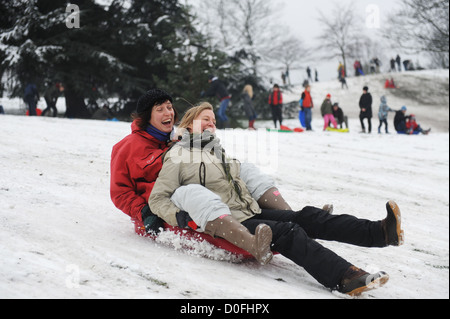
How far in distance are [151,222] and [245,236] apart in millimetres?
774

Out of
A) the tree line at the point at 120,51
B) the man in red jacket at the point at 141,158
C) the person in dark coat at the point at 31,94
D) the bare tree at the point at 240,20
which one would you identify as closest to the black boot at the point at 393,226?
the man in red jacket at the point at 141,158

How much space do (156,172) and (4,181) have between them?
173 cm

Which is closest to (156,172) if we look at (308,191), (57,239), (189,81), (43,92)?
(57,239)

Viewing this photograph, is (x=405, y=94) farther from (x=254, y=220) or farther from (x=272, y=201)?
(x=254, y=220)

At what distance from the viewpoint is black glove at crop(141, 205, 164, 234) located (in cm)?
299

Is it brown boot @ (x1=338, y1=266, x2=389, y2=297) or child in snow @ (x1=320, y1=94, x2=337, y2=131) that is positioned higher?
child in snow @ (x1=320, y1=94, x2=337, y2=131)

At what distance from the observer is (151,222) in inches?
118

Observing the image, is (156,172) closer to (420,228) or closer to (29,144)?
(420,228)

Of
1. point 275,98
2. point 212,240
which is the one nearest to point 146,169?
point 212,240

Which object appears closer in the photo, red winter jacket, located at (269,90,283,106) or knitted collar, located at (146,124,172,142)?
knitted collar, located at (146,124,172,142)

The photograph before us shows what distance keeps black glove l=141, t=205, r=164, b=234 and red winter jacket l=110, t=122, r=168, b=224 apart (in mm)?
150

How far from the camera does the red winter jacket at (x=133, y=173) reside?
3223 millimetres

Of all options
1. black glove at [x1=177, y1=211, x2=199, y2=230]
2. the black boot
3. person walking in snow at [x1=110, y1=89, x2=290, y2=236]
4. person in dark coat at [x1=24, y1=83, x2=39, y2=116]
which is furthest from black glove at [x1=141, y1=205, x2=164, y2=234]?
person in dark coat at [x1=24, y1=83, x2=39, y2=116]

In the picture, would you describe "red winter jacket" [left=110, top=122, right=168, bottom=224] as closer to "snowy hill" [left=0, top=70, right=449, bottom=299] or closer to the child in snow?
"snowy hill" [left=0, top=70, right=449, bottom=299]
